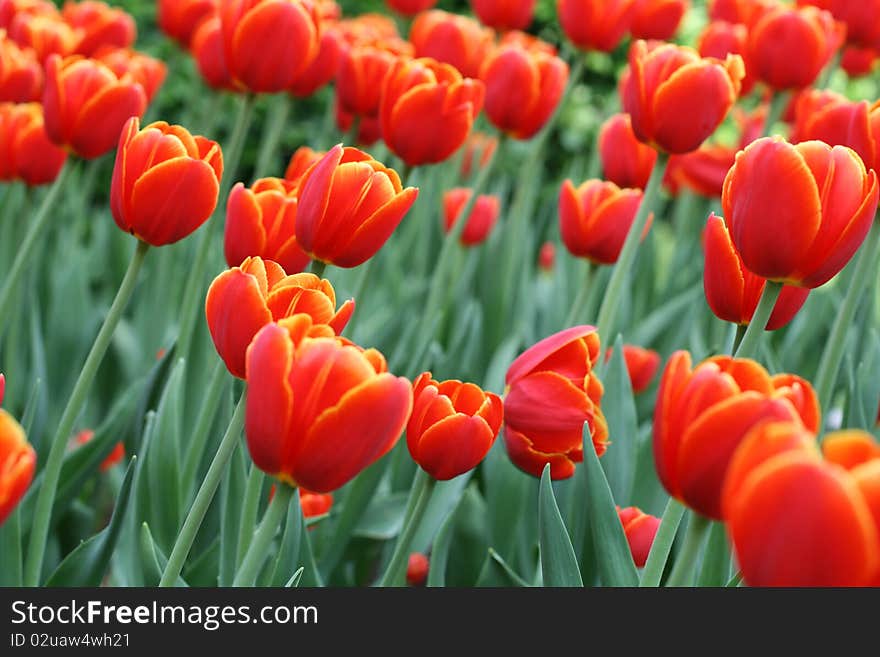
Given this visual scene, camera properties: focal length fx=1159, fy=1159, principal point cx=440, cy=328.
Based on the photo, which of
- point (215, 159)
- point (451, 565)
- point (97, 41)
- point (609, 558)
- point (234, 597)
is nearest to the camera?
point (234, 597)

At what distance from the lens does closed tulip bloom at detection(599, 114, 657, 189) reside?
1544 millimetres

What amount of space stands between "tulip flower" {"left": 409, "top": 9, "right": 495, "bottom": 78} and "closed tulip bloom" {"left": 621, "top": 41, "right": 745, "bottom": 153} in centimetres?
70

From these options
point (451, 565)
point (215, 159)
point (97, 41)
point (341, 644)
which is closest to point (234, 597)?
point (341, 644)

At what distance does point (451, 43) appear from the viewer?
1.91 metres

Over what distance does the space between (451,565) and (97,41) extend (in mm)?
1165

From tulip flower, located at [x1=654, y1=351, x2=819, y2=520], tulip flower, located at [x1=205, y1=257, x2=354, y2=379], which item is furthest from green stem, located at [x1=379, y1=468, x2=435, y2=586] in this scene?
tulip flower, located at [x1=654, y1=351, x2=819, y2=520]

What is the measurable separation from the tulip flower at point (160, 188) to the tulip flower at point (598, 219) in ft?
1.85

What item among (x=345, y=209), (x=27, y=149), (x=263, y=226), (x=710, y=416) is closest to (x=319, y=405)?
(x=710, y=416)

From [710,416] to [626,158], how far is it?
101 centimetres

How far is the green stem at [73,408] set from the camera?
3.08 ft

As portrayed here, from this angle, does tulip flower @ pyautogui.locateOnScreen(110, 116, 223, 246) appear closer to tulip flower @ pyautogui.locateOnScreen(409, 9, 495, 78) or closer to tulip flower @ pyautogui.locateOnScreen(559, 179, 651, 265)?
tulip flower @ pyautogui.locateOnScreen(559, 179, 651, 265)

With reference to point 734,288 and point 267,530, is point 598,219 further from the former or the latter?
point 267,530

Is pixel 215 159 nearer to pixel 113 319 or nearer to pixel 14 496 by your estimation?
pixel 113 319

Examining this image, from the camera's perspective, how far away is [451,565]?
4.51ft
